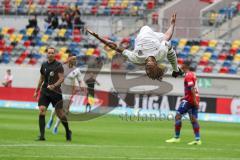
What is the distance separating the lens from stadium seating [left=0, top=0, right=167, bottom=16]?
151 ft

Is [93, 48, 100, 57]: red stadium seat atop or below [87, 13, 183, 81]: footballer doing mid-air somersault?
below

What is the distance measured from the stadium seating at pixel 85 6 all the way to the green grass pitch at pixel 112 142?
17.0 metres

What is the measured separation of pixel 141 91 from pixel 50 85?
18.3 metres

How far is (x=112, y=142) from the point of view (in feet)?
65.9

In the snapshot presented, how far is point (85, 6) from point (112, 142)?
28.2m

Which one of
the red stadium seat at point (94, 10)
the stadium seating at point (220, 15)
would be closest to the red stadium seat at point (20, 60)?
the red stadium seat at point (94, 10)

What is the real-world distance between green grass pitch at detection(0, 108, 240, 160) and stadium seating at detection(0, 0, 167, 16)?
17.0 m

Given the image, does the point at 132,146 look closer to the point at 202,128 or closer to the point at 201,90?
the point at 202,128

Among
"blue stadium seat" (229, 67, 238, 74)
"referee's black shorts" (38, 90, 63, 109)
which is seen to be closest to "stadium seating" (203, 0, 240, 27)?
"blue stadium seat" (229, 67, 238, 74)

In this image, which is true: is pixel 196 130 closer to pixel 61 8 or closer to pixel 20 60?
pixel 20 60

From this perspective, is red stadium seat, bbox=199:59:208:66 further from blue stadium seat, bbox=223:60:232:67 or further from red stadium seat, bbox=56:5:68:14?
red stadium seat, bbox=56:5:68:14

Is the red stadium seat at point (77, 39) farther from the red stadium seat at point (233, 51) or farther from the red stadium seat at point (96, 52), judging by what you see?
the red stadium seat at point (233, 51)

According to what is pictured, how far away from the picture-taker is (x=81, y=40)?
44.6m

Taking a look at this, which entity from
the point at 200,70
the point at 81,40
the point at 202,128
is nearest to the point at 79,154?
the point at 202,128
